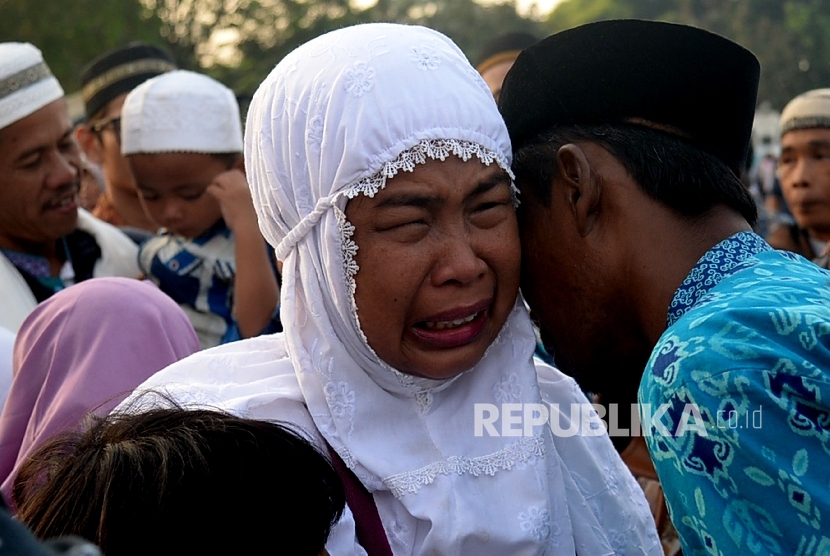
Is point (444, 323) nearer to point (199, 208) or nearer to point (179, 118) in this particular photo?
point (199, 208)

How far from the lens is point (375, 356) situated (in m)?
2.35

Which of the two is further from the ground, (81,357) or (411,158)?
(411,158)

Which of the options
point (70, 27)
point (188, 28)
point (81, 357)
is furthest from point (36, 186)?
point (188, 28)

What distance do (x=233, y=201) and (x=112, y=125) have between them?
1551 mm

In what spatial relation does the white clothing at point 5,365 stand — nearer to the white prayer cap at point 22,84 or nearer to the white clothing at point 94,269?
the white clothing at point 94,269

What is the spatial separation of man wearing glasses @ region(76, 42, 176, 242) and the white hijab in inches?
127

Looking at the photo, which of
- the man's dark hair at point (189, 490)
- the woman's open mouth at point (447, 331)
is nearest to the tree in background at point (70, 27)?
the woman's open mouth at point (447, 331)

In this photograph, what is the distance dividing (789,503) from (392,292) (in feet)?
3.14

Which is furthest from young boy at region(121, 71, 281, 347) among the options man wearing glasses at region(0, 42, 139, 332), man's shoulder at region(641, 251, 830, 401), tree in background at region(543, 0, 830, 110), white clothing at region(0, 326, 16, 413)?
tree in background at region(543, 0, 830, 110)

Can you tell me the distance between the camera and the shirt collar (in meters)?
2.09

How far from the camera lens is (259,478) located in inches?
68.5

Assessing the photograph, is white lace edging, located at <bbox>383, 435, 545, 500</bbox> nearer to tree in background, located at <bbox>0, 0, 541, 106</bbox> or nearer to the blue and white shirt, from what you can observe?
the blue and white shirt

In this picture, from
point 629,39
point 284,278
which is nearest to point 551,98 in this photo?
point 629,39

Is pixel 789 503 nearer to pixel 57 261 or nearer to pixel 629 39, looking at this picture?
pixel 629 39
